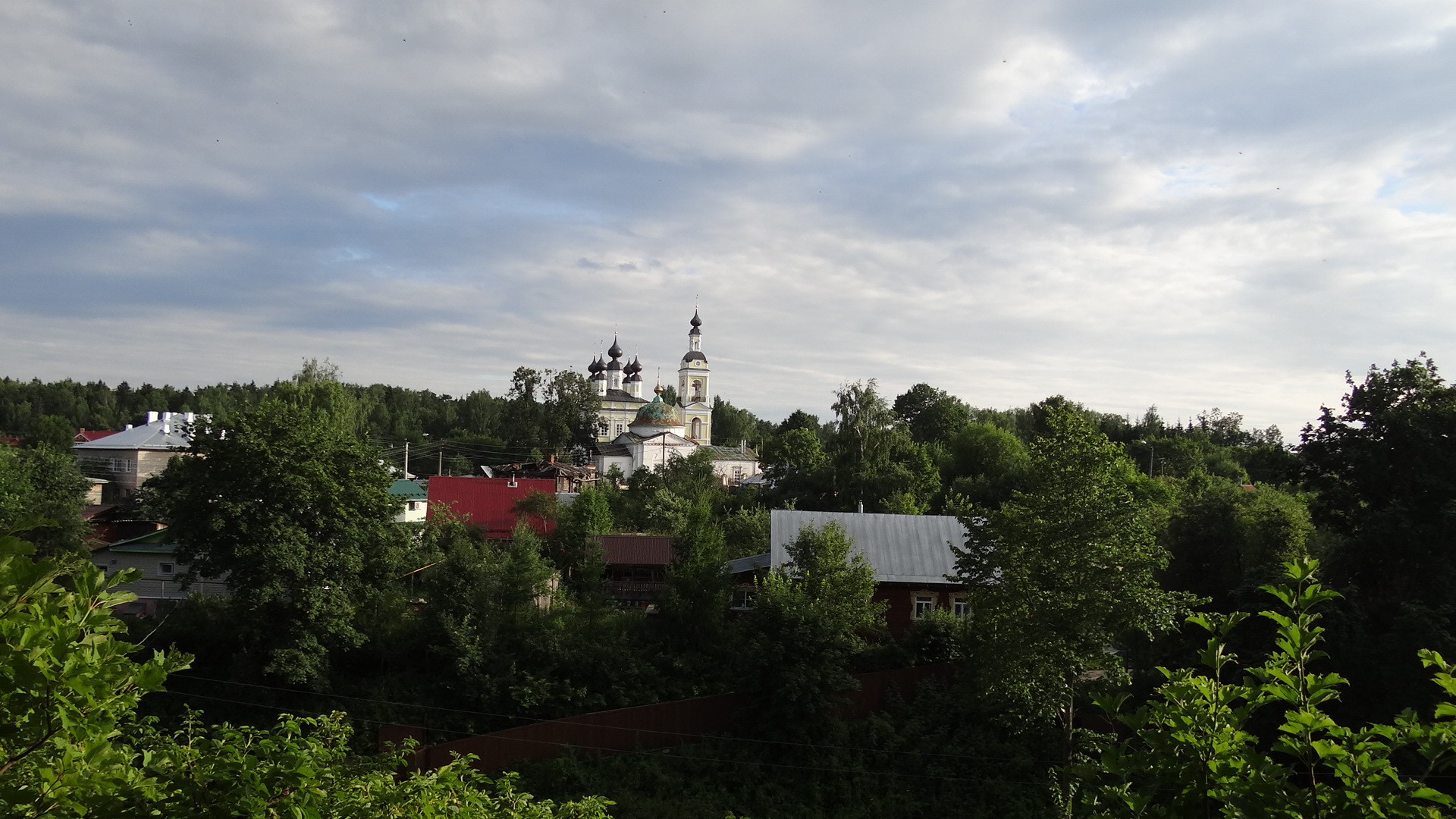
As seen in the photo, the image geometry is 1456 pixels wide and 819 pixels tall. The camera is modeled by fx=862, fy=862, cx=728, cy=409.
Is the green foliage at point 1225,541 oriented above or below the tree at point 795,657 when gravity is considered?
above

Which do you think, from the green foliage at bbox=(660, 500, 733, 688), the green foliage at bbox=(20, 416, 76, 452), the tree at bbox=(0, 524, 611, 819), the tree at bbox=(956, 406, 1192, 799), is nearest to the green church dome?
the green foliage at bbox=(20, 416, 76, 452)

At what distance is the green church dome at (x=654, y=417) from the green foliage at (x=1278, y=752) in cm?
7168

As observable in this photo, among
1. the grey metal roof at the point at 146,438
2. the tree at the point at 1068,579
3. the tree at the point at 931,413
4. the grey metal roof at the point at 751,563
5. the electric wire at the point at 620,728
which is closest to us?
the tree at the point at 1068,579

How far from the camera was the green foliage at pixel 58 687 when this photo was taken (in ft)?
9.02

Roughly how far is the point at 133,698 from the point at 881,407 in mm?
40417

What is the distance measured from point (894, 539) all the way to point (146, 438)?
44.5 meters

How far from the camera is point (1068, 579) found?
15.1m

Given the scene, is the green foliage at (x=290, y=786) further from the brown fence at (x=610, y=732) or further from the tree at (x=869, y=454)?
the tree at (x=869, y=454)

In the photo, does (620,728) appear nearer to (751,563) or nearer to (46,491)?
(751,563)

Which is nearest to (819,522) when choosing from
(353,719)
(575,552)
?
(575,552)

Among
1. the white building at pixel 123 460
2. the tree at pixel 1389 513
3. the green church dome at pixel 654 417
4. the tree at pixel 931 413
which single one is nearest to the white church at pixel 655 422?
the green church dome at pixel 654 417

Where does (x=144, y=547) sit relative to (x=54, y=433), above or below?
below

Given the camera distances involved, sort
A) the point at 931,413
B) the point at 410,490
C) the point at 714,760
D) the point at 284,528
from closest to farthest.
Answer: the point at 714,760 → the point at 284,528 → the point at 410,490 → the point at 931,413

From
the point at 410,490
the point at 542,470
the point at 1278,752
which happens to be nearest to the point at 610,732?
the point at 1278,752
